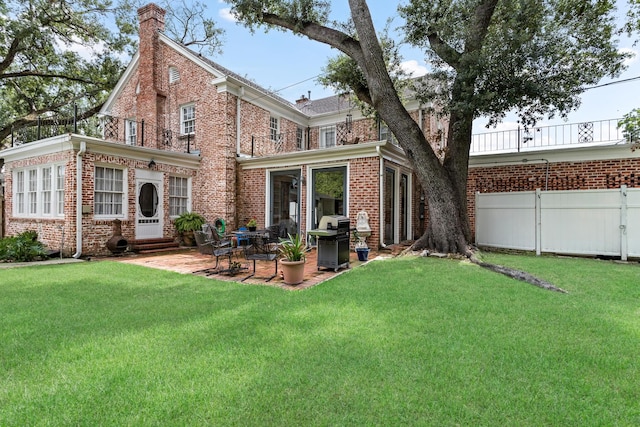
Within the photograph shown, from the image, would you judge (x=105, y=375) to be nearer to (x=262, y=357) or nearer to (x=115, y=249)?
(x=262, y=357)

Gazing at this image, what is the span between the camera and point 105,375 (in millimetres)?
2561

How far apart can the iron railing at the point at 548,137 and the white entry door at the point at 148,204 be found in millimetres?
11646

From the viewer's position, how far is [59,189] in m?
9.57

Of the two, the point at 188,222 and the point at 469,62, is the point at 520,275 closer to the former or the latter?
the point at 469,62

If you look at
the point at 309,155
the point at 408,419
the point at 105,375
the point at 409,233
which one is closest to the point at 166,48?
the point at 309,155

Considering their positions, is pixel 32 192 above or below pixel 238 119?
below

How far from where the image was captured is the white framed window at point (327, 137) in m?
16.9

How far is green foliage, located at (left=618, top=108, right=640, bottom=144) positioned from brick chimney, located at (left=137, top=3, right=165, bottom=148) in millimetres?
16306

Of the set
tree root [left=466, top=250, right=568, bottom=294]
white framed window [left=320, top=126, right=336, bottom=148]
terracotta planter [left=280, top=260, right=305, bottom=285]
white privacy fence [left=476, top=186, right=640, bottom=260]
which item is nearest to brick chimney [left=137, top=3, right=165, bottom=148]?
white framed window [left=320, top=126, right=336, bottom=148]

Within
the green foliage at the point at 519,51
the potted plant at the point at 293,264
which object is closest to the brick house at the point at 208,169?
the green foliage at the point at 519,51

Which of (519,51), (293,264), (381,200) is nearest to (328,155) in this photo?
(381,200)

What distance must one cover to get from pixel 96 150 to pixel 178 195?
3.26 metres

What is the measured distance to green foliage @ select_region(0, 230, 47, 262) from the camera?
28.0 ft

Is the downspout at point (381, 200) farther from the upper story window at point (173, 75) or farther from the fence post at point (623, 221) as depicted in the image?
the upper story window at point (173, 75)
